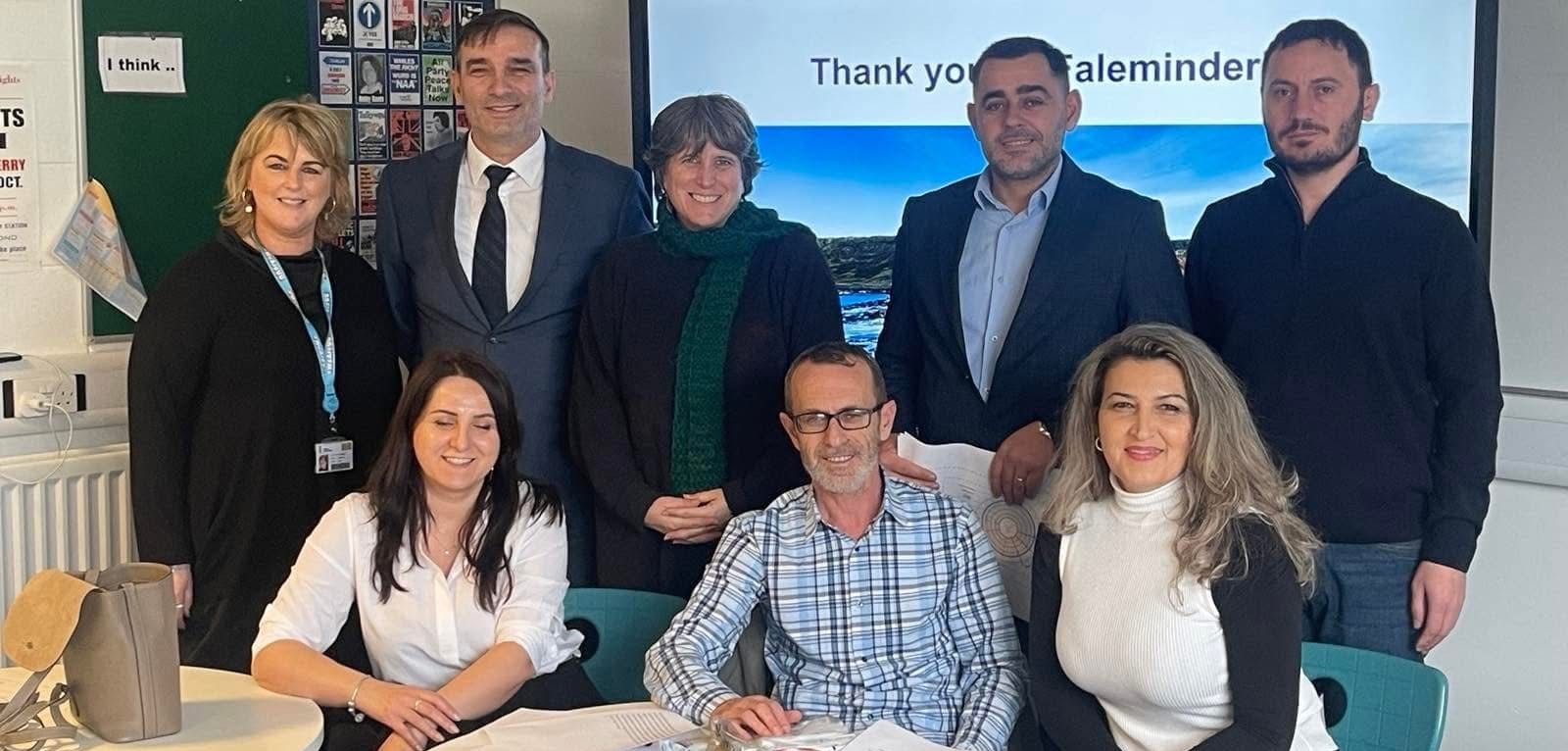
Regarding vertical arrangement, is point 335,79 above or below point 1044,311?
above

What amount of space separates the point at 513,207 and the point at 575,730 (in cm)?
146

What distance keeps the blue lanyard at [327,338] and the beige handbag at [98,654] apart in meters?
1.08

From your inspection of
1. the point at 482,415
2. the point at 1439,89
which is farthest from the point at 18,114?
the point at 1439,89

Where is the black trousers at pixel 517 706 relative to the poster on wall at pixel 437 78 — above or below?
below

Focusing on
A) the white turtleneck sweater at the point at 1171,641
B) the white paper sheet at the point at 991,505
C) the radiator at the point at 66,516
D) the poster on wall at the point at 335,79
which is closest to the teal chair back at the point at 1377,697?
the white turtleneck sweater at the point at 1171,641

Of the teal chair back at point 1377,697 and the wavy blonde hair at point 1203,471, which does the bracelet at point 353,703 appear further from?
the teal chair back at point 1377,697

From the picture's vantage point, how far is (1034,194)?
312cm

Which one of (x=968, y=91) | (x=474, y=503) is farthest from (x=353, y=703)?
(x=968, y=91)

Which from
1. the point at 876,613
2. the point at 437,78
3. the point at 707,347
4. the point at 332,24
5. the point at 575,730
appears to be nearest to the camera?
the point at 575,730

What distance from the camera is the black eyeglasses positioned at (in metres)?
2.66

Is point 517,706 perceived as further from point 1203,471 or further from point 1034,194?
point 1034,194

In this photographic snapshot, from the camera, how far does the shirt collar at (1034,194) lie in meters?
3.12

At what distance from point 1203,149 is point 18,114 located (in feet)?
8.50

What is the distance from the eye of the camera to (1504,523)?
137 inches
